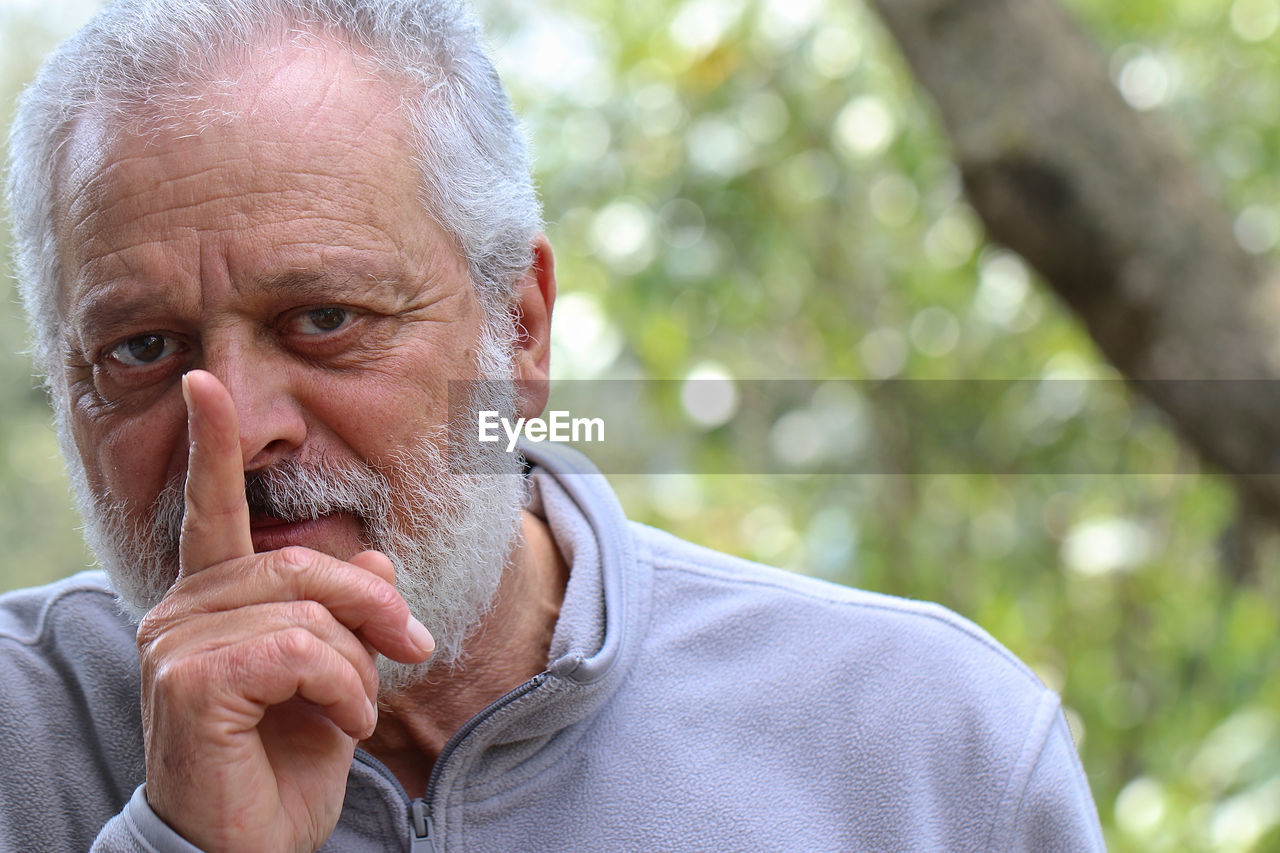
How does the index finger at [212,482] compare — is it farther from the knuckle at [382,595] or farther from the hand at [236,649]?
the knuckle at [382,595]

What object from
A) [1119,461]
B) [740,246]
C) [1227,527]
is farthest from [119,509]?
[1227,527]

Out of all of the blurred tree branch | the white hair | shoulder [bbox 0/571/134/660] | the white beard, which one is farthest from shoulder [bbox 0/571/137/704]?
the blurred tree branch

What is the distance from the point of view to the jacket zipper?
4.14ft

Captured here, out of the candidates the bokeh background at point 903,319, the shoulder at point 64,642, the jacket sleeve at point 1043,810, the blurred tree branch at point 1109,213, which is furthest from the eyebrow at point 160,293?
the blurred tree branch at point 1109,213

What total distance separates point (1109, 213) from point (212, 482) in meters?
1.94

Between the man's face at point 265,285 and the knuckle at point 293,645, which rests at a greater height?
the man's face at point 265,285

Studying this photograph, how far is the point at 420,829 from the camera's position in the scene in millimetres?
1268

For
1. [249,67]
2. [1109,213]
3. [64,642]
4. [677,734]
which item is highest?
[249,67]

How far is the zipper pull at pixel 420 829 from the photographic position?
126 centimetres

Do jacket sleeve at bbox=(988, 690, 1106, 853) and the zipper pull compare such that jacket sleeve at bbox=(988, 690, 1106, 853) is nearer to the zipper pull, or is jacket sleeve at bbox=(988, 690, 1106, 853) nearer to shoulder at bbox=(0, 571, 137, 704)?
the zipper pull

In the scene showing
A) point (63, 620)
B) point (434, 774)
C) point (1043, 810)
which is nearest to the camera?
point (434, 774)

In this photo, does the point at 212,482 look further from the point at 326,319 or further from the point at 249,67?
the point at 249,67

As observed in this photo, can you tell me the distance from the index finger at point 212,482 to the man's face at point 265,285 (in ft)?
0.41

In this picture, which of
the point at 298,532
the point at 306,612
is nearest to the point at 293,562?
the point at 306,612
